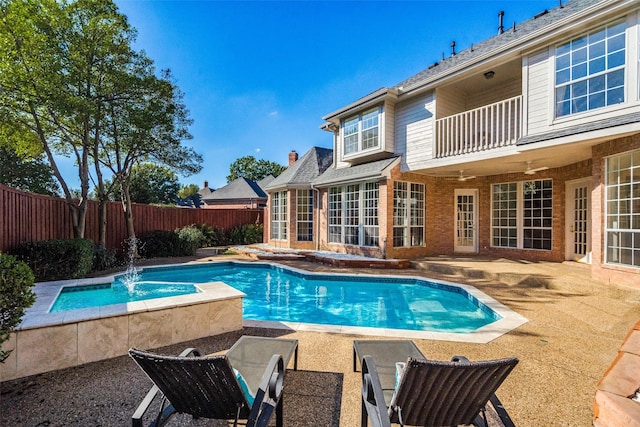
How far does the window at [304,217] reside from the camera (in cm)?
1547

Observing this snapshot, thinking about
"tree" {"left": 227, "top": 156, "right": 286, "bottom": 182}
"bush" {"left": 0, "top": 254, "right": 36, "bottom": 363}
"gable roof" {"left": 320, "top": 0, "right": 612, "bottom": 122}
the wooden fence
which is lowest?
"bush" {"left": 0, "top": 254, "right": 36, "bottom": 363}

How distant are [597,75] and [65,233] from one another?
16209 millimetres

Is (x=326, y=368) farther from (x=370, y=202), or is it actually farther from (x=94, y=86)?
(x=94, y=86)

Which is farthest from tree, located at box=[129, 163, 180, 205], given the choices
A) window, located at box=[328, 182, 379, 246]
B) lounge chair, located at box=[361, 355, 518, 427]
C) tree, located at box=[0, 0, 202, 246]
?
lounge chair, located at box=[361, 355, 518, 427]

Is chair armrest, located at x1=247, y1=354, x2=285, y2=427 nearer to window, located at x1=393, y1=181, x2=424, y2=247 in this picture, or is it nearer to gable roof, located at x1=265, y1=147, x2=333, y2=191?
window, located at x1=393, y1=181, x2=424, y2=247

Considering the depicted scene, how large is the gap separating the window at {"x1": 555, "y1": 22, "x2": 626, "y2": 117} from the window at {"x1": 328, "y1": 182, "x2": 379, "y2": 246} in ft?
20.8

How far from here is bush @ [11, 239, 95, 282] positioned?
316 inches

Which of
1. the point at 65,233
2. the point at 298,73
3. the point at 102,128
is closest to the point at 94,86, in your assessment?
the point at 102,128

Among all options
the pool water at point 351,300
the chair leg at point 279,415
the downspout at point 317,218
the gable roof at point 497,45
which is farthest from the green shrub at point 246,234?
the chair leg at point 279,415

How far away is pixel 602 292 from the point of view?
681 cm

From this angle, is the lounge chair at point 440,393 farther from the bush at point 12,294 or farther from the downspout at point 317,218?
the downspout at point 317,218

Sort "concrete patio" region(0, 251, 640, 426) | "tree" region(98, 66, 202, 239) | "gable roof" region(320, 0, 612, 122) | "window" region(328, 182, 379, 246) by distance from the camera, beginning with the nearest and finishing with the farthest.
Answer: "concrete patio" region(0, 251, 640, 426) < "gable roof" region(320, 0, 612, 122) < "tree" region(98, 66, 202, 239) < "window" region(328, 182, 379, 246)

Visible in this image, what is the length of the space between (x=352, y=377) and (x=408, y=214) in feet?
30.3

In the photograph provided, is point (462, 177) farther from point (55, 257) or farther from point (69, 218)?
point (69, 218)
